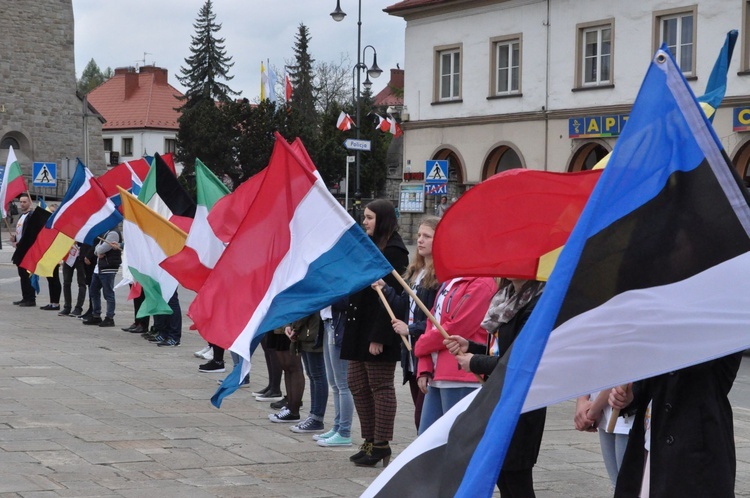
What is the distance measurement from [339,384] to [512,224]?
A: 13.6ft

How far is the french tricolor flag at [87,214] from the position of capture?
637 inches

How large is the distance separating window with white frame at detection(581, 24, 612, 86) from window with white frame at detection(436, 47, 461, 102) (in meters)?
5.48

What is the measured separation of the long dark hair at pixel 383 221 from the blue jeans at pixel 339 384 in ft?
3.50

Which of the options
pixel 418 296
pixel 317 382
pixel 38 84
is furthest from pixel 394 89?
pixel 418 296

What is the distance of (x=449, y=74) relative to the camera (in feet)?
135

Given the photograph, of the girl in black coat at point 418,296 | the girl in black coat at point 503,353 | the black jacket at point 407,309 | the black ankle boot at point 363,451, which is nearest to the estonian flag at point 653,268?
the girl in black coat at point 503,353

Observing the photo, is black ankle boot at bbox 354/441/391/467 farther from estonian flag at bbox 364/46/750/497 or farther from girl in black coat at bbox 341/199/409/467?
estonian flag at bbox 364/46/750/497

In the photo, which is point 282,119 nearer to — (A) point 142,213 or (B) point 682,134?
(A) point 142,213

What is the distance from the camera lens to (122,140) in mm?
95438

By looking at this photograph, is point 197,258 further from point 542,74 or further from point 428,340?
point 542,74

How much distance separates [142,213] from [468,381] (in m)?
6.96

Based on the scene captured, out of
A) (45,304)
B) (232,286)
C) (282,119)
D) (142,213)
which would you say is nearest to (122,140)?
(282,119)

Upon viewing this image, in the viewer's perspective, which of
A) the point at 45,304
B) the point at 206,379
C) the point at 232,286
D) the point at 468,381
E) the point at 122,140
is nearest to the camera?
the point at 468,381

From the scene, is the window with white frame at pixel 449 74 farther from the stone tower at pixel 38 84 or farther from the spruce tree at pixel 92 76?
the spruce tree at pixel 92 76
